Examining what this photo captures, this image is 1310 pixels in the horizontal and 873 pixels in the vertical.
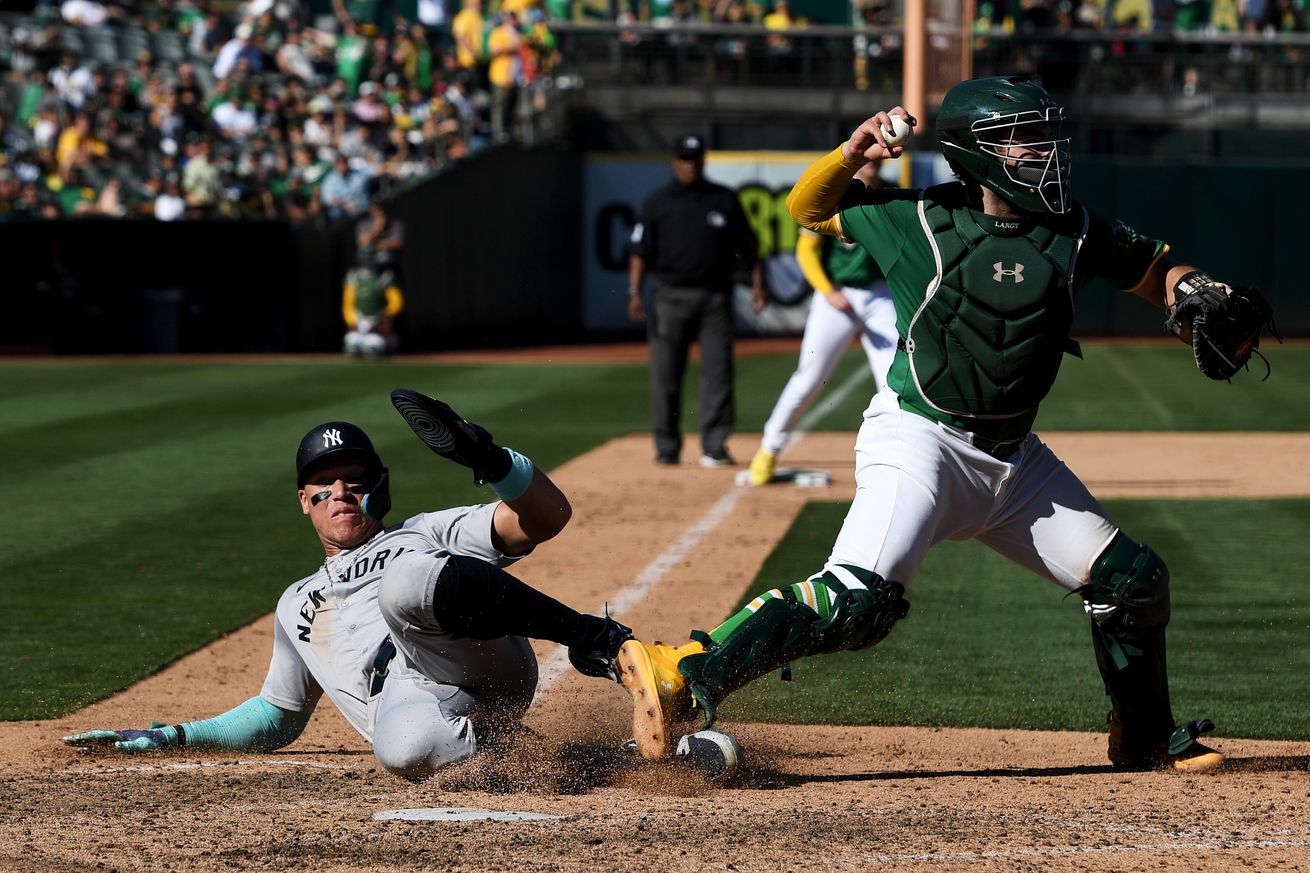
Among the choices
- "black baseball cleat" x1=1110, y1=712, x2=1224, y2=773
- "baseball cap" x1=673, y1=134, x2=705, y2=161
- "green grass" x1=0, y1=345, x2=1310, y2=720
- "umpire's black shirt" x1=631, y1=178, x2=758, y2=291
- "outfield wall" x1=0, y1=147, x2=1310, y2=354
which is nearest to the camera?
"black baseball cleat" x1=1110, y1=712, x2=1224, y2=773

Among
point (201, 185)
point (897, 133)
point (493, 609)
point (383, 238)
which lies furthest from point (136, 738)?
point (201, 185)

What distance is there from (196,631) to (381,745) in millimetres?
2674

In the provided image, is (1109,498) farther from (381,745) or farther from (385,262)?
(385,262)

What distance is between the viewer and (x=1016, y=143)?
445 cm

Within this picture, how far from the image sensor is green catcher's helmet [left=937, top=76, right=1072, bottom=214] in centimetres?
444

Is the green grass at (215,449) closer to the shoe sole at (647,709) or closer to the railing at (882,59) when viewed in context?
the shoe sole at (647,709)

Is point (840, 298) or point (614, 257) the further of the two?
point (614, 257)

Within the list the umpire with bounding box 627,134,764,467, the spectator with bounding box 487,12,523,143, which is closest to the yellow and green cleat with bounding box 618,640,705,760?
the umpire with bounding box 627,134,764,467

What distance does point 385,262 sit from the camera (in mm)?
20625

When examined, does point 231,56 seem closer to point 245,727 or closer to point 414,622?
point 245,727

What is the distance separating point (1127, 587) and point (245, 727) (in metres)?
2.48

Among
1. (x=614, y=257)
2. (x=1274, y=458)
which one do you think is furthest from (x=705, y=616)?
(x=614, y=257)

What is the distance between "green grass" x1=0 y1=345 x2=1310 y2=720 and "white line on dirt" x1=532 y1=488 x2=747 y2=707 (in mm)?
1423

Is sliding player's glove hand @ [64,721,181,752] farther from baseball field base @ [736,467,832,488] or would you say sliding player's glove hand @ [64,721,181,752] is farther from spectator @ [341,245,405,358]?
spectator @ [341,245,405,358]
